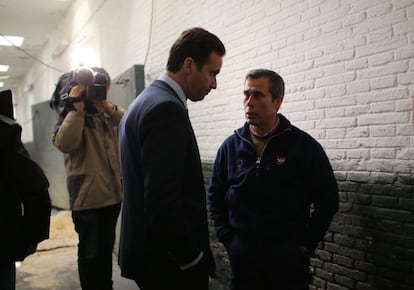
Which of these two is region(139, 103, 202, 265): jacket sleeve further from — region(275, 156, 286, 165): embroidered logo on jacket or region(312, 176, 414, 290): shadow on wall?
region(312, 176, 414, 290): shadow on wall

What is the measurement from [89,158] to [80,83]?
48cm

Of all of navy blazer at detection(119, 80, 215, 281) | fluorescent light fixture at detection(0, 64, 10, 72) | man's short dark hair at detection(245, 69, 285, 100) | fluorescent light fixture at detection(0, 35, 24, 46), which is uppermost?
fluorescent light fixture at detection(0, 35, 24, 46)

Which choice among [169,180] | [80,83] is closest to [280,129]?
[169,180]

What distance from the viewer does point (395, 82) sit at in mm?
1782

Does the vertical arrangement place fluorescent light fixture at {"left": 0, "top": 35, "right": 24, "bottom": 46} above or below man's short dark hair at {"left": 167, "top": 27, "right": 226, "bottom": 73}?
above

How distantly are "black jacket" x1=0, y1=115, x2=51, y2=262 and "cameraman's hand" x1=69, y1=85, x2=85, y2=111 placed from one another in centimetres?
80

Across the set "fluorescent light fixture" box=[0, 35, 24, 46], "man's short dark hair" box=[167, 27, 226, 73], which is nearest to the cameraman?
"man's short dark hair" box=[167, 27, 226, 73]

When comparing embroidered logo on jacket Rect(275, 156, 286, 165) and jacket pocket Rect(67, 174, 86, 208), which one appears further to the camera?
jacket pocket Rect(67, 174, 86, 208)

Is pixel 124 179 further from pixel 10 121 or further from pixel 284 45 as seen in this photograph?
pixel 284 45

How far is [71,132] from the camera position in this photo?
2318 millimetres

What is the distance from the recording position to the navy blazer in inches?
48.4

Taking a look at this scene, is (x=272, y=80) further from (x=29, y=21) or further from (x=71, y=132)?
(x=29, y=21)

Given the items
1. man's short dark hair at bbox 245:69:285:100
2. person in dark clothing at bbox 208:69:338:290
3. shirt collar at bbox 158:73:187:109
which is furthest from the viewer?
man's short dark hair at bbox 245:69:285:100

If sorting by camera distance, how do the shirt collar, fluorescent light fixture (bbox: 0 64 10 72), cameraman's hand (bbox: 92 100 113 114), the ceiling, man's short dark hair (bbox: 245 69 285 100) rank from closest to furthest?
the shirt collar
man's short dark hair (bbox: 245 69 285 100)
cameraman's hand (bbox: 92 100 113 114)
the ceiling
fluorescent light fixture (bbox: 0 64 10 72)
